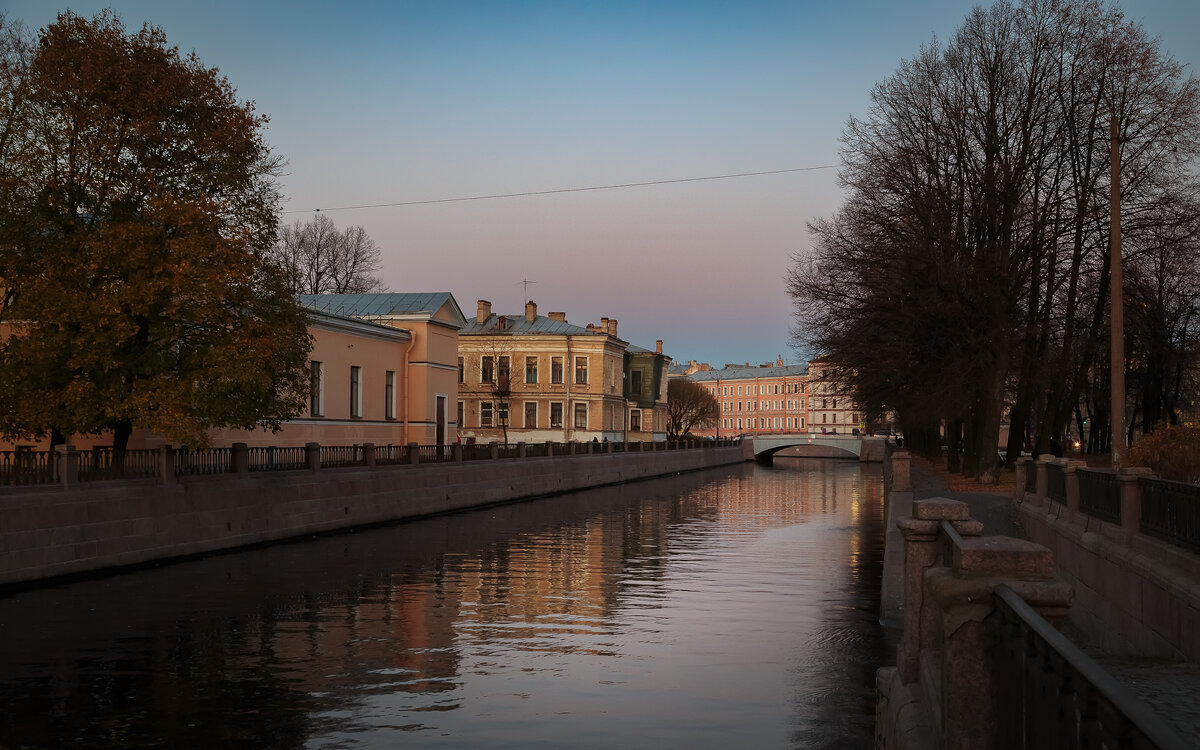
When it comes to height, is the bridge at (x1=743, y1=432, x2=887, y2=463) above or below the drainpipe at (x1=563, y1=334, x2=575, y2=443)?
below

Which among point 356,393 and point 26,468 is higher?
point 356,393

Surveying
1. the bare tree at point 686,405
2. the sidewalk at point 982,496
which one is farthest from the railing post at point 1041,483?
the bare tree at point 686,405

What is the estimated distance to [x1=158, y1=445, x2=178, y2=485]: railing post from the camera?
2322 centimetres

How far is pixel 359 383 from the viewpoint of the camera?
43.2m

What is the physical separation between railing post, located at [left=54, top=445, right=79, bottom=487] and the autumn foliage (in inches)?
68.9

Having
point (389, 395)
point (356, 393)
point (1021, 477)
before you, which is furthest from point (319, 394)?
point (1021, 477)

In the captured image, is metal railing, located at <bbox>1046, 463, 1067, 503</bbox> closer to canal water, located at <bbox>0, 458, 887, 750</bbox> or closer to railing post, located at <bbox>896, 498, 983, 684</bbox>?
canal water, located at <bbox>0, 458, 887, 750</bbox>

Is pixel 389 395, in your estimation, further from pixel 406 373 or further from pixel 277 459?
pixel 277 459

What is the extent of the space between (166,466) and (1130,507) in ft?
59.5

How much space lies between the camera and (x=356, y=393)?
4319 centimetres

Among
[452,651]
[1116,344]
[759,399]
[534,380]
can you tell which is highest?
[759,399]

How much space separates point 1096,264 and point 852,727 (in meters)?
28.2

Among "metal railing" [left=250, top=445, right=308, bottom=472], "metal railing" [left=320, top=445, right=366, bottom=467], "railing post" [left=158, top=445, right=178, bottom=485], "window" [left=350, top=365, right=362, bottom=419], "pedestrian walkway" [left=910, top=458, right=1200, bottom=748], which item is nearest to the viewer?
"pedestrian walkway" [left=910, top=458, right=1200, bottom=748]

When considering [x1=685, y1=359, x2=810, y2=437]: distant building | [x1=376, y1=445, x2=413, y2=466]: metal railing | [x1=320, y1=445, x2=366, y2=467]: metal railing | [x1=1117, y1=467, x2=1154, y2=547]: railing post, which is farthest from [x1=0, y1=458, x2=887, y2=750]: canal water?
[x1=685, y1=359, x2=810, y2=437]: distant building
